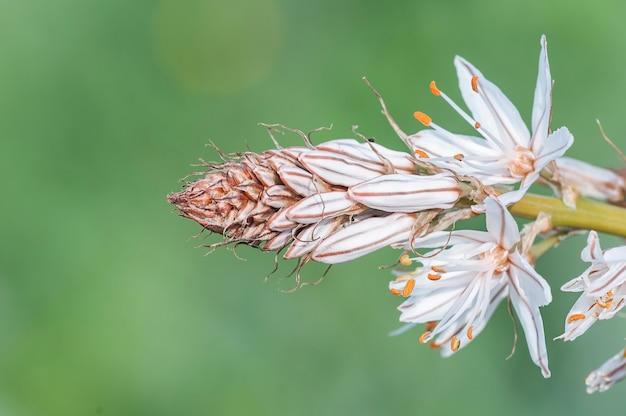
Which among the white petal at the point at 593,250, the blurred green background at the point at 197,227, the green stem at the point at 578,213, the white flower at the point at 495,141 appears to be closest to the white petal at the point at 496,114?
the white flower at the point at 495,141

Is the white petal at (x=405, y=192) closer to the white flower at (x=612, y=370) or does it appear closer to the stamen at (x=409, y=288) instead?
the stamen at (x=409, y=288)

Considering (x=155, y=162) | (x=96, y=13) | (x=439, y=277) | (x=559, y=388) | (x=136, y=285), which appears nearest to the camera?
(x=439, y=277)

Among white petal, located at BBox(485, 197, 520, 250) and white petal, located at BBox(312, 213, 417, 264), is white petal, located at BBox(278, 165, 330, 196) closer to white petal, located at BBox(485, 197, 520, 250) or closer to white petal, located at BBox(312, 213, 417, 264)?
white petal, located at BBox(312, 213, 417, 264)

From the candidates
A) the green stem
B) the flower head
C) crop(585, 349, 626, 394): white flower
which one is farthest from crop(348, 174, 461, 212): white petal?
crop(585, 349, 626, 394): white flower

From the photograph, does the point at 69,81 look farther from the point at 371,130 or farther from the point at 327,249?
the point at 327,249

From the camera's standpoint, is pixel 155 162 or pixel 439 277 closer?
pixel 439 277

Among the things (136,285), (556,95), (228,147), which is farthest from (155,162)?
(556,95)
